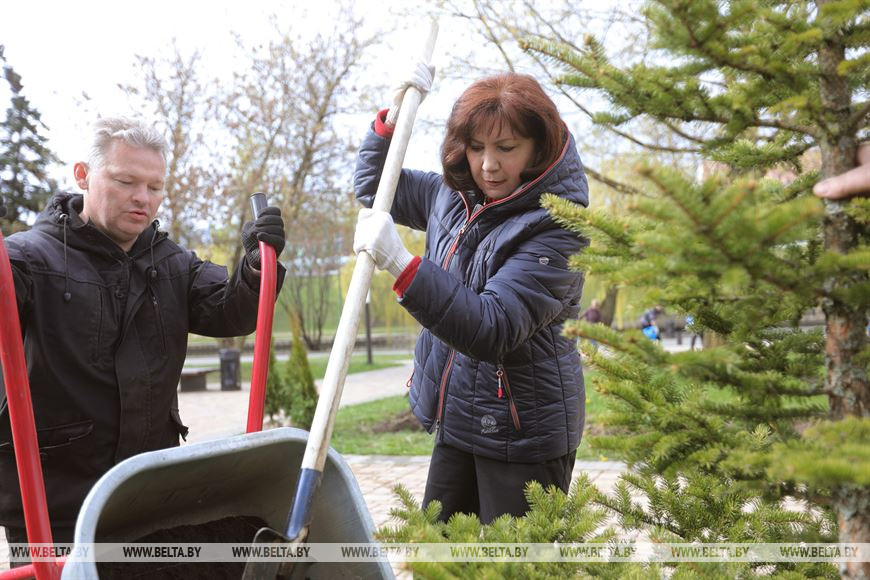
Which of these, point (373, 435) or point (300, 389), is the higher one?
point (300, 389)

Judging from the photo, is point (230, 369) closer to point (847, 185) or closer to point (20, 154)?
point (20, 154)

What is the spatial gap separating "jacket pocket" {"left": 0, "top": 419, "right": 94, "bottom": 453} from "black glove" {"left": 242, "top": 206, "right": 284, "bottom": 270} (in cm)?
65

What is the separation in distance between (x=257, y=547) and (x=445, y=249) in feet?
3.34

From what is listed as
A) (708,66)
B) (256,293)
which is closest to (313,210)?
(256,293)

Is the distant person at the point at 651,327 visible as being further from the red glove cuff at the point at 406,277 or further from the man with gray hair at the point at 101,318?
the man with gray hair at the point at 101,318

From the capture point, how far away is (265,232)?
2131 millimetres

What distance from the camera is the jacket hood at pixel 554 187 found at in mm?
1954

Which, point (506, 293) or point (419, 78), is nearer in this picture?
point (506, 293)

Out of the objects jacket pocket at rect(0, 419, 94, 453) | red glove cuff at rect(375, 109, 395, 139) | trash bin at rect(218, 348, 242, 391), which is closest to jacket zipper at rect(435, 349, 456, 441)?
red glove cuff at rect(375, 109, 395, 139)

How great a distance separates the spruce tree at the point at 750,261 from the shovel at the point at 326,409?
20.1 inches

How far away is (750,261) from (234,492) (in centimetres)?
117

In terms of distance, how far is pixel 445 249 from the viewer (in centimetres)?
216

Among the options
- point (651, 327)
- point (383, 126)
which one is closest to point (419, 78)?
point (383, 126)

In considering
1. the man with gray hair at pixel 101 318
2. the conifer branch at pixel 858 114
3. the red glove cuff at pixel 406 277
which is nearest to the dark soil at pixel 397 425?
the man with gray hair at pixel 101 318
